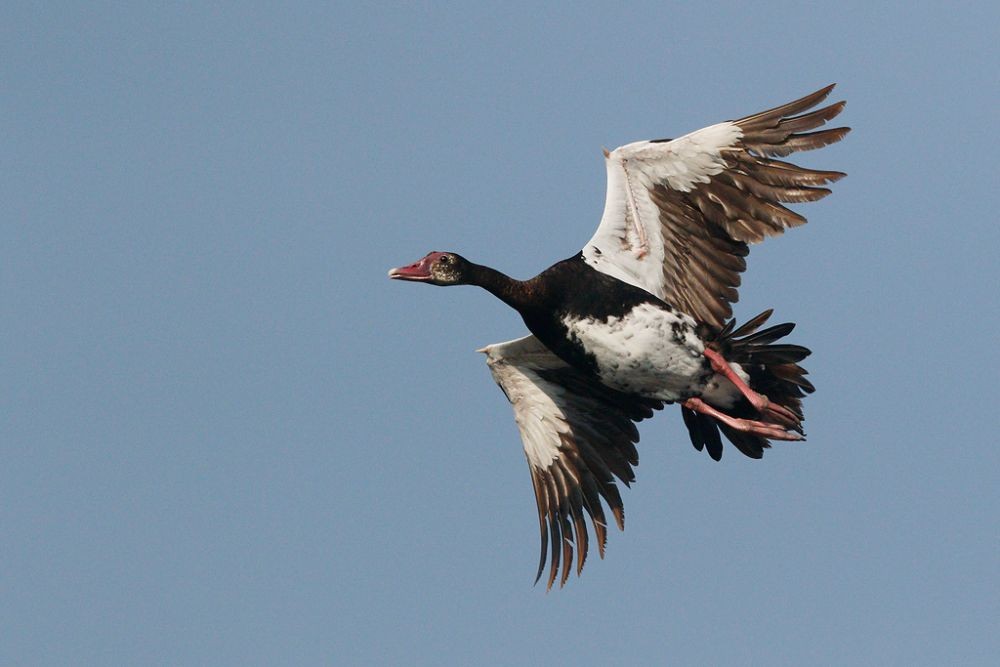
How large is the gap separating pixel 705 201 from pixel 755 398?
4.64 ft

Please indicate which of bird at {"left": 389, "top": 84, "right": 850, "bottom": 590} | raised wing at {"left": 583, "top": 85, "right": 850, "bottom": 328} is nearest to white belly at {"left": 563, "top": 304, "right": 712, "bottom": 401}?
bird at {"left": 389, "top": 84, "right": 850, "bottom": 590}

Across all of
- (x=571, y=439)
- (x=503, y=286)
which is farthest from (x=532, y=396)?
(x=503, y=286)

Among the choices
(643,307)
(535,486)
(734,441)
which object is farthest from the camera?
(535,486)

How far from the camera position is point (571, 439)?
1143 centimetres

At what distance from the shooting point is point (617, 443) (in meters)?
11.4

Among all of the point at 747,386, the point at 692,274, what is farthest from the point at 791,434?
the point at 692,274

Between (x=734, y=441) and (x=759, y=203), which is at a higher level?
(x=759, y=203)

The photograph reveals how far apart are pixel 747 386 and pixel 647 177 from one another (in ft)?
5.28

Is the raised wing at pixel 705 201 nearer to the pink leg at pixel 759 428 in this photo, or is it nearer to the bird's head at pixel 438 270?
the pink leg at pixel 759 428

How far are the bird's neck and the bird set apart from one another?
0.01 m

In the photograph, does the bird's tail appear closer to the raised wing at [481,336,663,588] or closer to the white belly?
the white belly

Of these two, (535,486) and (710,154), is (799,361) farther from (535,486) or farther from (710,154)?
(535,486)

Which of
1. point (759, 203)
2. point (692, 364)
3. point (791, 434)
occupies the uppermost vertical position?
point (759, 203)

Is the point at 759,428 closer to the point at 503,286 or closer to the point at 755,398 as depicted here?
the point at 755,398
